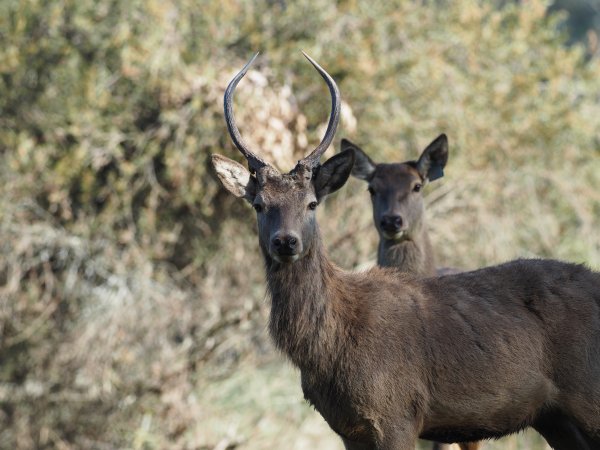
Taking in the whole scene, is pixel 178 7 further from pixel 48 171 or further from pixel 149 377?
pixel 149 377

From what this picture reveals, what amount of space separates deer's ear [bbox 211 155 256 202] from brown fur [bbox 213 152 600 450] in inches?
9.8

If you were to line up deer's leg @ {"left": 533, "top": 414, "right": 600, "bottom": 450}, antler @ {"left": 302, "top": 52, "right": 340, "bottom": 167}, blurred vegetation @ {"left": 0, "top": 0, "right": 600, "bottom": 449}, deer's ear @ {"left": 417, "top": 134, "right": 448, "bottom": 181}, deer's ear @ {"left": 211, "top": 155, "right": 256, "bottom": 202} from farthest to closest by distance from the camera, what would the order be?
blurred vegetation @ {"left": 0, "top": 0, "right": 600, "bottom": 449}, deer's ear @ {"left": 417, "top": 134, "right": 448, "bottom": 181}, deer's ear @ {"left": 211, "top": 155, "right": 256, "bottom": 202}, antler @ {"left": 302, "top": 52, "right": 340, "bottom": 167}, deer's leg @ {"left": 533, "top": 414, "right": 600, "bottom": 450}

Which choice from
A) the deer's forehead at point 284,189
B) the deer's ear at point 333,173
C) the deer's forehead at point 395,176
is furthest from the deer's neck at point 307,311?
the deer's forehead at point 395,176

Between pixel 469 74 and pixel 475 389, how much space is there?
8652mm

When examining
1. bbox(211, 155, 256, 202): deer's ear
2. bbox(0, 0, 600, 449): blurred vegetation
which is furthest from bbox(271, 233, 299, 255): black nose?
bbox(0, 0, 600, 449): blurred vegetation

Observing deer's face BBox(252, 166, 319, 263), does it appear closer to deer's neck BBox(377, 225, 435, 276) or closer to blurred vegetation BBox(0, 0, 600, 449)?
deer's neck BBox(377, 225, 435, 276)

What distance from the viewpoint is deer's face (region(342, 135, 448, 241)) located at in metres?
8.98

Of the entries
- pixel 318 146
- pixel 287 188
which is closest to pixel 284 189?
pixel 287 188

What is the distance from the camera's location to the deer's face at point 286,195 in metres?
6.66

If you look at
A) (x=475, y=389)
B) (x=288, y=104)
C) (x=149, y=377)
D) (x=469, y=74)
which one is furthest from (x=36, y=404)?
(x=475, y=389)

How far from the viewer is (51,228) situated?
13.0m

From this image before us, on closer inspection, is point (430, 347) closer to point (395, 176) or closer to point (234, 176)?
point (234, 176)

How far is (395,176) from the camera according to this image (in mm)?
9344

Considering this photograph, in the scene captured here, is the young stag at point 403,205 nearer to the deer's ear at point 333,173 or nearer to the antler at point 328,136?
the deer's ear at point 333,173
